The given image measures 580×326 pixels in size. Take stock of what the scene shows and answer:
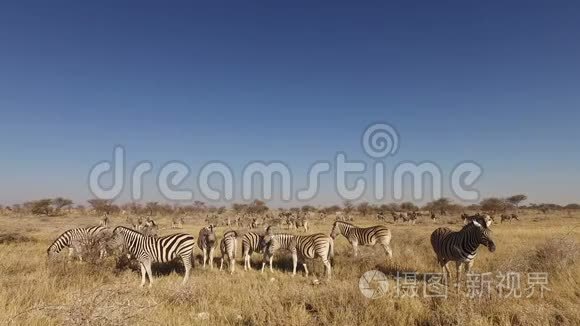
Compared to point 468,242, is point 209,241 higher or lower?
lower

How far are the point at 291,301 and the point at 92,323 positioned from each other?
372cm

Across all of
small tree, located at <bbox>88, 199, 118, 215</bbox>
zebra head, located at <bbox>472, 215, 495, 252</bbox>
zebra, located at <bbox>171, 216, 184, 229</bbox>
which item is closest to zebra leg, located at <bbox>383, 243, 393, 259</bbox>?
zebra head, located at <bbox>472, 215, 495, 252</bbox>

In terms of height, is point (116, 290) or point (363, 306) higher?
point (116, 290)

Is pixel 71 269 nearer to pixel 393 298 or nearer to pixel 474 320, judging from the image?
pixel 393 298

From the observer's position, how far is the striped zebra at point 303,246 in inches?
479

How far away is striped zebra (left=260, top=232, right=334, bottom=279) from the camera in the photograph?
39.9 ft

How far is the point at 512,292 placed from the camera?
8.04 m

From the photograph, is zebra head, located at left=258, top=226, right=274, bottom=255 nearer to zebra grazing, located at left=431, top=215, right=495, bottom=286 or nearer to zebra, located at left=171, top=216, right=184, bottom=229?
zebra grazing, located at left=431, top=215, right=495, bottom=286

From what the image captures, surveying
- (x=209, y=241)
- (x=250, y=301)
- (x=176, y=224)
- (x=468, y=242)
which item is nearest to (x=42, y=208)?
(x=176, y=224)

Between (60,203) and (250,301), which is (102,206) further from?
(250,301)

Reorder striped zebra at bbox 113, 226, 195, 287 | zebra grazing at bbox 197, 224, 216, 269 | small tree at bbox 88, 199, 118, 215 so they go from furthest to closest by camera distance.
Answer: small tree at bbox 88, 199, 118, 215
zebra grazing at bbox 197, 224, 216, 269
striped zebra at bbox 113, 226, 195, 287

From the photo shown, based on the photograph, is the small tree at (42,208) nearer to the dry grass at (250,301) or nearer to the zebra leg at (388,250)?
the dry grass at (250,301)

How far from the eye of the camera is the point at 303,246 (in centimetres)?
1286

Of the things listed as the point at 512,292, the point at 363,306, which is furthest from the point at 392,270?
the point at 363,306
